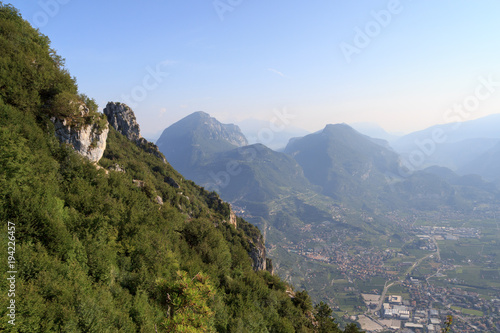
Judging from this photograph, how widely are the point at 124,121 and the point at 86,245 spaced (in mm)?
58561

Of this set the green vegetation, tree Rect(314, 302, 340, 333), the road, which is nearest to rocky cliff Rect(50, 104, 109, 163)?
the green vegetation

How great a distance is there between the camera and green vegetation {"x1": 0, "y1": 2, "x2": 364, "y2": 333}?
13992 millimetres

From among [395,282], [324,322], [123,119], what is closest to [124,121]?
[123,119]

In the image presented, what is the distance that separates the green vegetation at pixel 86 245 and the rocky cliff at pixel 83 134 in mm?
750

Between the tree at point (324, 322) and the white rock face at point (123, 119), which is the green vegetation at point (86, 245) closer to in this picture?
the tree at point (324, 322)

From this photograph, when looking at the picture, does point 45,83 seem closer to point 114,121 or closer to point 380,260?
point 114,121

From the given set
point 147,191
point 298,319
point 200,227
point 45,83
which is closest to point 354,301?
point 298,319

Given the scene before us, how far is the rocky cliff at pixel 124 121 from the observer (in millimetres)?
67750

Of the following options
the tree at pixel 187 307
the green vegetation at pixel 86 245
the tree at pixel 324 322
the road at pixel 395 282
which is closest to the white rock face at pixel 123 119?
the green vegetation at pixel 86 245

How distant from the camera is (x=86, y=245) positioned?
64.3 ft

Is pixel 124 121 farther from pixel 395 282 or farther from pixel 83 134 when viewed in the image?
pixel 395 282

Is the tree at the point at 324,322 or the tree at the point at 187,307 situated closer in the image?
the tree at the point at 187,307

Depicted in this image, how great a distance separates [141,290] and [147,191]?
24.8 m

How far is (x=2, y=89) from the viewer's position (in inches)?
1016
